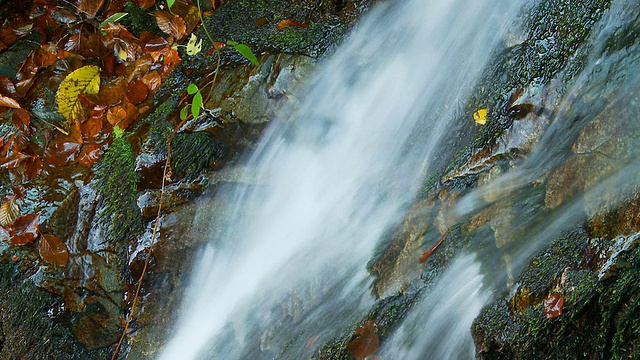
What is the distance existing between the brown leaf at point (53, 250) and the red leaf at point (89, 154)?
0.42 meters

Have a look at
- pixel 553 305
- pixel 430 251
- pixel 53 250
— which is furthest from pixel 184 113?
pixel 553 305

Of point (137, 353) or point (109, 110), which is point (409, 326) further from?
point (109, 110)

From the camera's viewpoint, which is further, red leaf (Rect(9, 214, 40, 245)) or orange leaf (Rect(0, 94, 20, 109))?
orange leaf (Rect(0, 94, 20, 109))

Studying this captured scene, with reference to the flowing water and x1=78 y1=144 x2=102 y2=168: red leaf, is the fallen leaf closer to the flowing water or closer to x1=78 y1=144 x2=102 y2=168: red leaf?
the flowing water

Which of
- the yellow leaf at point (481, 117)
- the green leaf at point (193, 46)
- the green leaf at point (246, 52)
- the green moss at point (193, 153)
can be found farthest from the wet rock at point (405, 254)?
the green leaf at point (193, 46)

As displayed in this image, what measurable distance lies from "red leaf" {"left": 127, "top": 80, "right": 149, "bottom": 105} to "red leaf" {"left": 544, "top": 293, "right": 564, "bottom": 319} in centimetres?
227

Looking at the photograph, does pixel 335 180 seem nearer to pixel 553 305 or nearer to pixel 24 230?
pixel 553 305

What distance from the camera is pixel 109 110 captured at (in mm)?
3025

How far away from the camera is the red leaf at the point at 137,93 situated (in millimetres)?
3049

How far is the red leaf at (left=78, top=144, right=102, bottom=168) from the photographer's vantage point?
291 centimetres

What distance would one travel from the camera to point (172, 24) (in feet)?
10.5

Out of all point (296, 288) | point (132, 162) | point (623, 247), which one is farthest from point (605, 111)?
point (132, 162)

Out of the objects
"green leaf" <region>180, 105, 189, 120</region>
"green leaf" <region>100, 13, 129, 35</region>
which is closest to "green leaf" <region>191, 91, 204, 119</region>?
"green leaf" <region>180, 105, 189, 120</region>

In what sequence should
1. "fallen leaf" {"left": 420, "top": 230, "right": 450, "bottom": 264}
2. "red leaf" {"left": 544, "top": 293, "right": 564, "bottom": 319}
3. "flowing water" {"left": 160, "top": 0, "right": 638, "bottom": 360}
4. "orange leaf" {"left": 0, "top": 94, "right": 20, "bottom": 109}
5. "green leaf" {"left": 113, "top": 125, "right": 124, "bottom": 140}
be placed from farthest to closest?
1. "orange leaf" {"left": 0, "top": 94, "right": 20, "bottom": 109}
2. "green leaf" {"left": 113, "top": 125, "right": 124, "bottom": 140}
3. "flowing water" {"left": 160, "top": 0, "right": 638, "bottom": 360}
4. "fallen leaf" {"left": 420, "top": 230, "right": 450, "bottom": 264}
5. "red leaf" {"left": 544, "top": 293, "right": 564, "bottom": 319}
